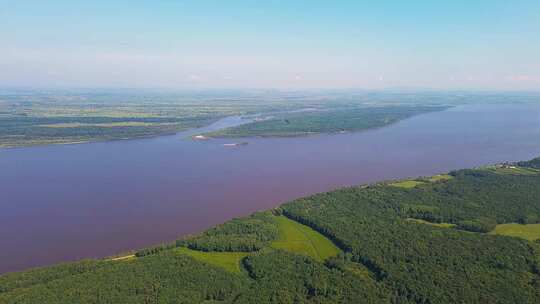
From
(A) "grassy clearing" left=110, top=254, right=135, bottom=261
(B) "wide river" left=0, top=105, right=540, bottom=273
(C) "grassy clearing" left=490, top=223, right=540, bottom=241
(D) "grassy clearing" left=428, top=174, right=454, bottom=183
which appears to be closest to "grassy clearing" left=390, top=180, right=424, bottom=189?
(D) "grassy clearing" left=428, top=174, right=454, bottom=183

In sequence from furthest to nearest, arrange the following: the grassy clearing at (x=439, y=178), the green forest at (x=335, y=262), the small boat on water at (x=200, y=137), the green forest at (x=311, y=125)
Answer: the green forest at (x=311, y=125) → the small boat on water at (x=200, y=137) → the grassy clearing at (x=439, y=178) → the green forest at (x=335, y=262)

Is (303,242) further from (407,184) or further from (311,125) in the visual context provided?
(311,125)

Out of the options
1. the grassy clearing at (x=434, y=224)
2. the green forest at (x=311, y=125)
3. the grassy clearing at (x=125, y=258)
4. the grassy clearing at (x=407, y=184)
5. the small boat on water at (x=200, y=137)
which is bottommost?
the grassy clearing at (x=125, y=258)

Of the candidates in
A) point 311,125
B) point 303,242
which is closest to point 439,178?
point 303,242

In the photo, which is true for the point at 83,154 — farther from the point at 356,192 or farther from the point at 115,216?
the point at 356,192

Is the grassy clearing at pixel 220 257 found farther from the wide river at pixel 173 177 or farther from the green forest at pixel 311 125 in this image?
the green forest at pixel 311 125

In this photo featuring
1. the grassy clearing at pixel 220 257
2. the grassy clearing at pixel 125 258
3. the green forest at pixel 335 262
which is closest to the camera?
the green forest at pixel 335 262

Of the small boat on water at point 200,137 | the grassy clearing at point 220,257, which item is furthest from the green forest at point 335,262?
the small boat on water at point 200,137
